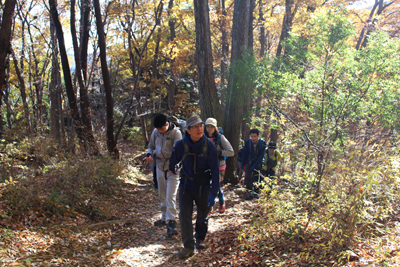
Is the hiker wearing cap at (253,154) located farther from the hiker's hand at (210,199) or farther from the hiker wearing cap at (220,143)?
the hiker's hand at (210,199)

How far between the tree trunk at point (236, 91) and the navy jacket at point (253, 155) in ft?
5.24

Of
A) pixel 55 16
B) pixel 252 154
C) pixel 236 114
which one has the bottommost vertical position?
pixel 252 154

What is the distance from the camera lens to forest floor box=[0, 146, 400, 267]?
3953mm

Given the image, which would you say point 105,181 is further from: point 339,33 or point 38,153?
point 339,33

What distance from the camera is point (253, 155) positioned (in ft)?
26.0

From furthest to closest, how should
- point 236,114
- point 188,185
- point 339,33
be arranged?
point 236,114 → point 339,33 → point 188,185

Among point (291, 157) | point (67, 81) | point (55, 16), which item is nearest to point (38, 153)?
point (67, 81)

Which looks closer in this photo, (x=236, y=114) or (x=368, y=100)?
(x=368, y=100)

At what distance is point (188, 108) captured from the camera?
20719 millimetres

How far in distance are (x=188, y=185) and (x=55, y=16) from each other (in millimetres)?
9827

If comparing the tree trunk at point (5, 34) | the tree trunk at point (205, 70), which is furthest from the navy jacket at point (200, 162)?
the tree trunk at point (205, 70)

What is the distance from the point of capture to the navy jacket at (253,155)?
780 centimetres

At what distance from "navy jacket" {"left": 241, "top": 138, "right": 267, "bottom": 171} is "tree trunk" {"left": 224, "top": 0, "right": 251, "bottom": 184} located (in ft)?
5.24

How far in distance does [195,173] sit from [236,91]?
18.7 ft
